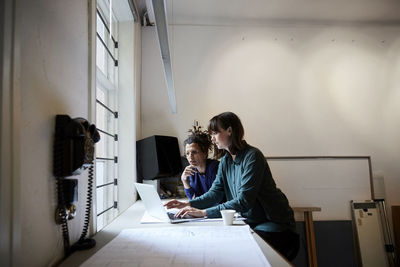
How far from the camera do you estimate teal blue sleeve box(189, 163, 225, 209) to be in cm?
194

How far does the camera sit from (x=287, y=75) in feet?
11.3

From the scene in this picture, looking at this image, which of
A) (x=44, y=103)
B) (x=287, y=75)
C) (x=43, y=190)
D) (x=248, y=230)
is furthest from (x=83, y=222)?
(x=287, y=75)

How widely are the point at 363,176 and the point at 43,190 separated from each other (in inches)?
134

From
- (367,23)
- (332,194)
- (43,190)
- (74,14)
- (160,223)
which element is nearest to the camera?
(43,190)

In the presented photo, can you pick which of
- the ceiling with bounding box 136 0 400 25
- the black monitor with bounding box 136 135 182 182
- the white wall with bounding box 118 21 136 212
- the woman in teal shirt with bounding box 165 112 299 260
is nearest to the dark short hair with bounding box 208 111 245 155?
the woman in teal shirt with bounding box 165 112 299 260

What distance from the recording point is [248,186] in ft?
5.40

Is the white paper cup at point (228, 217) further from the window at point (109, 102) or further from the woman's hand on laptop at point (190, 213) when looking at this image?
the window at point (109, 102)

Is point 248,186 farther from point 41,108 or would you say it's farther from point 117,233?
point 41,108

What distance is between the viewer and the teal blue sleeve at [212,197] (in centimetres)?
194

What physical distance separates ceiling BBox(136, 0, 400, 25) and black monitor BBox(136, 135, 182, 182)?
147 cm

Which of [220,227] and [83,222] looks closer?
[83,222]

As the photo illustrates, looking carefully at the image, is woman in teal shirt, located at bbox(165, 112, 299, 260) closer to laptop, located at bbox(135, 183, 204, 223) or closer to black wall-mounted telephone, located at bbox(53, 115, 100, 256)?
laptop, located at bbox(135, 183, 204, 223)

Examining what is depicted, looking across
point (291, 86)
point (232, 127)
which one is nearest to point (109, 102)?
point (232, 127)

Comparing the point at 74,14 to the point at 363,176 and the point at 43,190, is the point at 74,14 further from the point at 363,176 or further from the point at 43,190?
the point at 363,176
